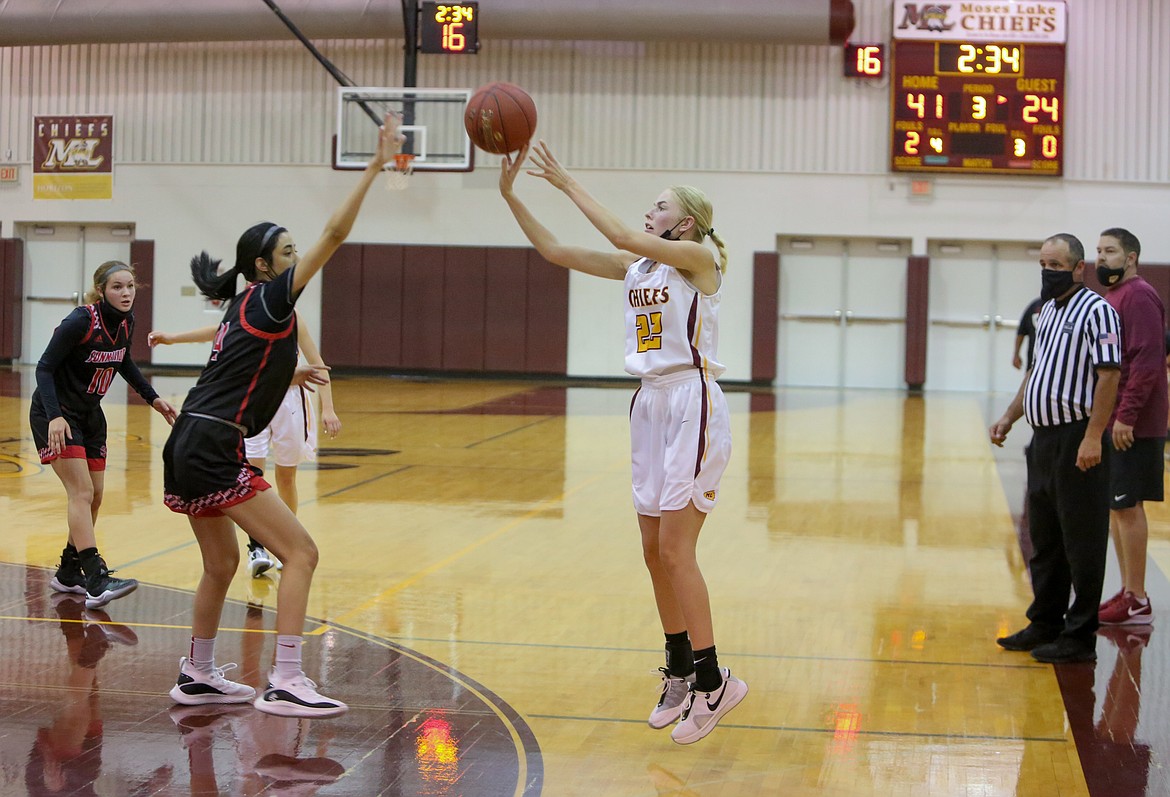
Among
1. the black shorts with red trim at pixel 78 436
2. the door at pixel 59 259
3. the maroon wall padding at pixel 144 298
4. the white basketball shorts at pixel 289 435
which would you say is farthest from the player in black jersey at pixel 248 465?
the door at pixel 59 259

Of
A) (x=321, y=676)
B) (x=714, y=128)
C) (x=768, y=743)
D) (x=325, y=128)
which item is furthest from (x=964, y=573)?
(x=325, y=128)

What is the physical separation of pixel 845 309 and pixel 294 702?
1884 centimetres

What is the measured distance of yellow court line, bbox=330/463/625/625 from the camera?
18.8 ft

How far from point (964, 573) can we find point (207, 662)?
14.0 ft

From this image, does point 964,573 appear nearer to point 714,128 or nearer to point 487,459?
point 487,459

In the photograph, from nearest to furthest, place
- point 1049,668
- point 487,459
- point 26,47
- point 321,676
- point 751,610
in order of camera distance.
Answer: point 321,676 → point 1049,668 → point 751,610 → point 487,459 → point 26,47

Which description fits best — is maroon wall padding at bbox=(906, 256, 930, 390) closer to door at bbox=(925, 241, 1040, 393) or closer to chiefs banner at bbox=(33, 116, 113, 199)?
door at bbox=(925, 241, 1040, 393)

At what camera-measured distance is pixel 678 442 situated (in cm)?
394

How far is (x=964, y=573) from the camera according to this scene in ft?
22.3

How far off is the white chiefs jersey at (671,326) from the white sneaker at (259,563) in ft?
10.2

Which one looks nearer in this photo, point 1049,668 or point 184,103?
point 1049,668

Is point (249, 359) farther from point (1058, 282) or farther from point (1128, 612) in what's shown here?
point (1128, 612)

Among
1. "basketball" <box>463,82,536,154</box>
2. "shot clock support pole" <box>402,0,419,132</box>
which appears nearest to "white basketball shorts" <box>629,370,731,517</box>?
"basketball" <box>463,82,536,154</box>

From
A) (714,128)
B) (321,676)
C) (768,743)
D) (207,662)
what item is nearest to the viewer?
(768,743)
